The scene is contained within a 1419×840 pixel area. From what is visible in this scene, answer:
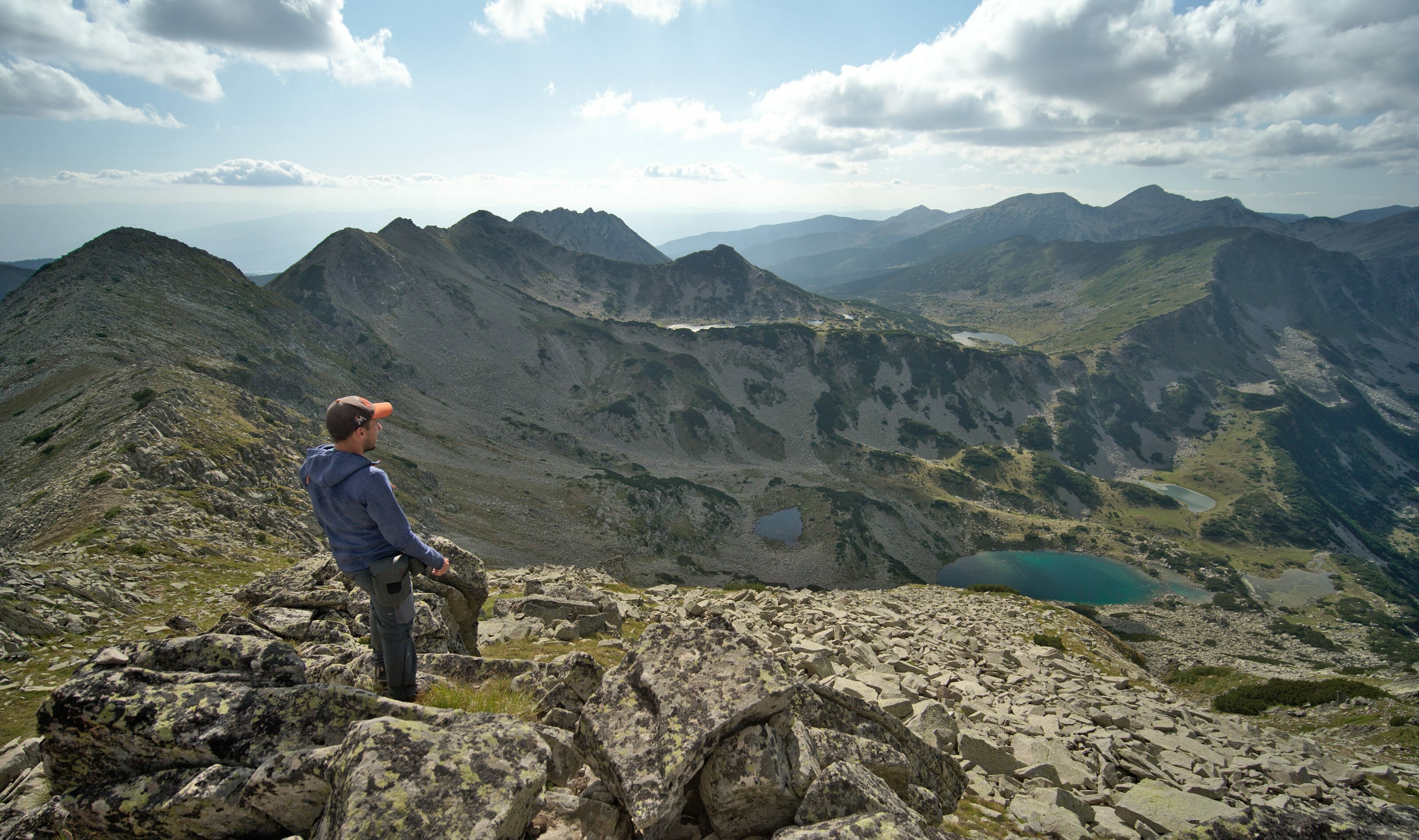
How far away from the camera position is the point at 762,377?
166m

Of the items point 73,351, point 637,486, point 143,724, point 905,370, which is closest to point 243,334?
point 73,351

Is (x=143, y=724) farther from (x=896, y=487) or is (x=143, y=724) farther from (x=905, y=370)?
(x=905, y=370)

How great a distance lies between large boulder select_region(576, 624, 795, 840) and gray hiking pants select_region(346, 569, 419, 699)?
2738 millimetres

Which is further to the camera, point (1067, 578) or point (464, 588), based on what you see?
point (1067, 578)

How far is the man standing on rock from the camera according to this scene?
24.5ft

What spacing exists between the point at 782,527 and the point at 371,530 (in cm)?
9879

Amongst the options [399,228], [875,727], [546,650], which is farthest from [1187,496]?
[399,228]

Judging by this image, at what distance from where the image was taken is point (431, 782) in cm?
517

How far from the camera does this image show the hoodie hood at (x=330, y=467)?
7.36 meters

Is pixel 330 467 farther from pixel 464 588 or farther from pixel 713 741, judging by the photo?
pixel 464 588

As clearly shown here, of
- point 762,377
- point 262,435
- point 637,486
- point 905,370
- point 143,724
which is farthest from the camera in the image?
point 905,370

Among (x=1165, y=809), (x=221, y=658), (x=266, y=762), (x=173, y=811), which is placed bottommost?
(x=1165, y=809)

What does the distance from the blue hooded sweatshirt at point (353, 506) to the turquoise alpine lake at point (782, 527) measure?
9419 cm

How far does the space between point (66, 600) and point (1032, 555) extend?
128182mm
